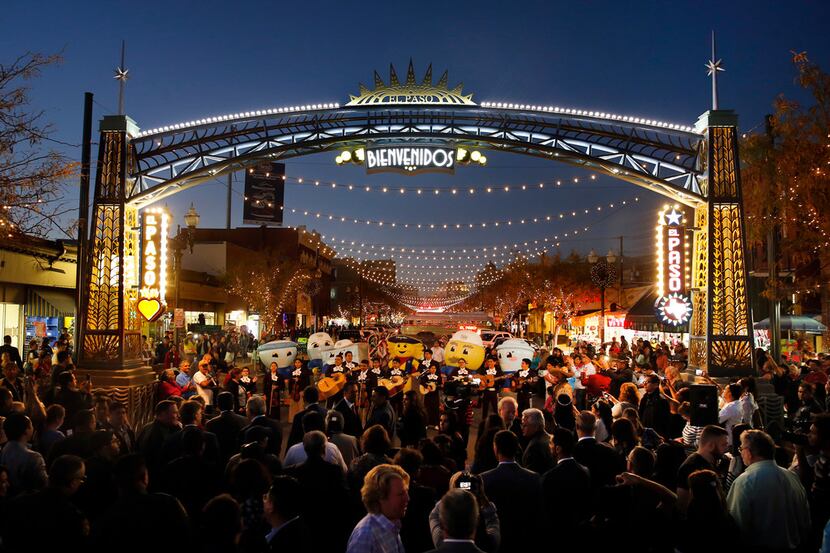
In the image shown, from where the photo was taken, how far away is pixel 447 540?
12.2 feet

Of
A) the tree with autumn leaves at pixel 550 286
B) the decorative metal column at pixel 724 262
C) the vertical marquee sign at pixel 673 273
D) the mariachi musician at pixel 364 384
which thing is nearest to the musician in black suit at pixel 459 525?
the mariachi musician at pixel 364 384

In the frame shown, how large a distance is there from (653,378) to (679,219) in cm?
1046

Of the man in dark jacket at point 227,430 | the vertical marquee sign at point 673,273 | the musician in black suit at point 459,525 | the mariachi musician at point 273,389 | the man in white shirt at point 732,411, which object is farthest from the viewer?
the vertical marquee sign at point 673,273

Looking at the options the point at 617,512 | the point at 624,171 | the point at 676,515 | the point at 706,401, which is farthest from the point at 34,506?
the point at 624,171

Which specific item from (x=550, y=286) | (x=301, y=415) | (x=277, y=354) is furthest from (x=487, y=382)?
(x=550, y=286)

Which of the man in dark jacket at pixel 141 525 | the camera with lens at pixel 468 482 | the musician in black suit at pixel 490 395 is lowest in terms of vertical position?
the musician in black suit at pixel 490 395

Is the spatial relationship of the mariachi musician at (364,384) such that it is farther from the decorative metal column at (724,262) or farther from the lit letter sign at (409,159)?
the decorative metal column at (724,262)

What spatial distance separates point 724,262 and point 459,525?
616 inches

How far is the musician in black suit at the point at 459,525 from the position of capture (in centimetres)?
368

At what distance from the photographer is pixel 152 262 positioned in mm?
18469

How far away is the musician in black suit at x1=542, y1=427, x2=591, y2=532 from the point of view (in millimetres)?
5422

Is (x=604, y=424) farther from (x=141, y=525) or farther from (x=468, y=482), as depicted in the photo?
(x=141, y=525)

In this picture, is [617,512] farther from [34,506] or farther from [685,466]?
[34,506]

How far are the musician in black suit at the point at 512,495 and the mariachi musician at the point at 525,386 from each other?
8.49 meters
